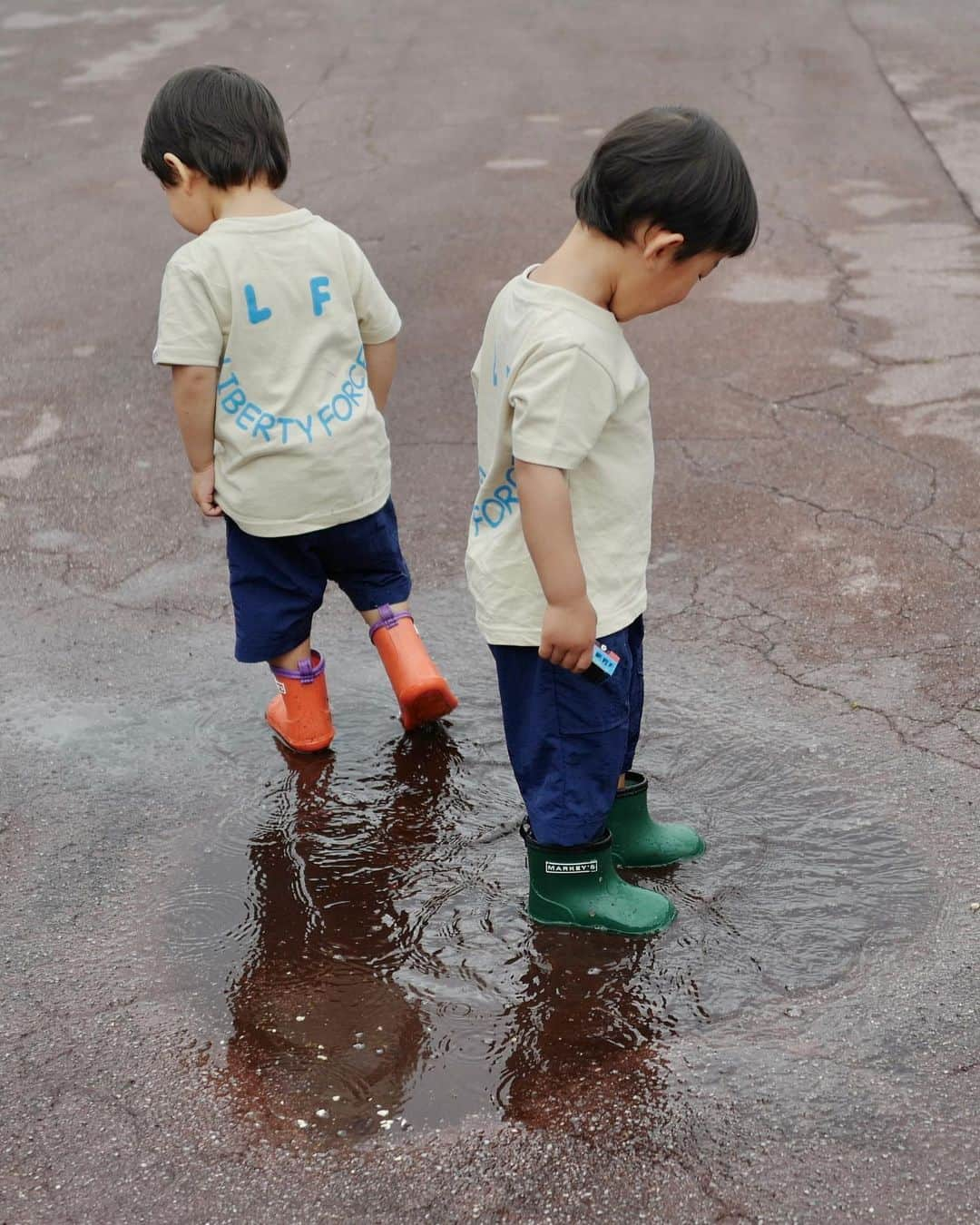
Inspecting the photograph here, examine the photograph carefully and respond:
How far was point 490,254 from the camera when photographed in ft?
22.7

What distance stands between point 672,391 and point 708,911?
2990mm

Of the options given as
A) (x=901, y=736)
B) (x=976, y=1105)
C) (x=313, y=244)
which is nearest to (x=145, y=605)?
(x=313, y=244)

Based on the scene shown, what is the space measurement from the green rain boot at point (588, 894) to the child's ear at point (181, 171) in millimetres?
1552

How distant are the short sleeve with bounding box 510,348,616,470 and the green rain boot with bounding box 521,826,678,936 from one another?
809 mm

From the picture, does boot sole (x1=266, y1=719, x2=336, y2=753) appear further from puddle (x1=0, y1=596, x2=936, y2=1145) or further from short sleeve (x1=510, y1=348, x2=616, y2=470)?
short sleeve (x1=510, y1=348, x2=616, y2=470)

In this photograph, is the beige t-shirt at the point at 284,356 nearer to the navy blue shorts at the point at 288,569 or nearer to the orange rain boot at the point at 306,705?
the navy blue shorts at the point at 288,569

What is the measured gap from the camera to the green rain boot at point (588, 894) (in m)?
2.68

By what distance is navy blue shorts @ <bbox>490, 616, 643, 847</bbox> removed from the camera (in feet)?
8.36

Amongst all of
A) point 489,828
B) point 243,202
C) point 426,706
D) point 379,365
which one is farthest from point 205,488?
point 489,828

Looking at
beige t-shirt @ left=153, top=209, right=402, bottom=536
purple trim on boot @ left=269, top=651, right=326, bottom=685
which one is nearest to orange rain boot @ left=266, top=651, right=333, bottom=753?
purple trim on boot @ left=269, top=651, right=326, bottom=685

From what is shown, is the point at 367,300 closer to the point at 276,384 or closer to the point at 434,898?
the point at 276,384

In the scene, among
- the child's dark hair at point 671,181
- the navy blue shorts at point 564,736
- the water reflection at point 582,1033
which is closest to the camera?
the child's dark hair at point 671,181

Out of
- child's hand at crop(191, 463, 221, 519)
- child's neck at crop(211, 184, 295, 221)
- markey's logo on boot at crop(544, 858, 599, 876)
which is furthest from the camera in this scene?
child's hand at crop(191, 463, 221, 519)

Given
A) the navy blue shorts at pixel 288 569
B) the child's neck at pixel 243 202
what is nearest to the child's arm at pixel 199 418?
the navy blue shorts at pixel 288 569
